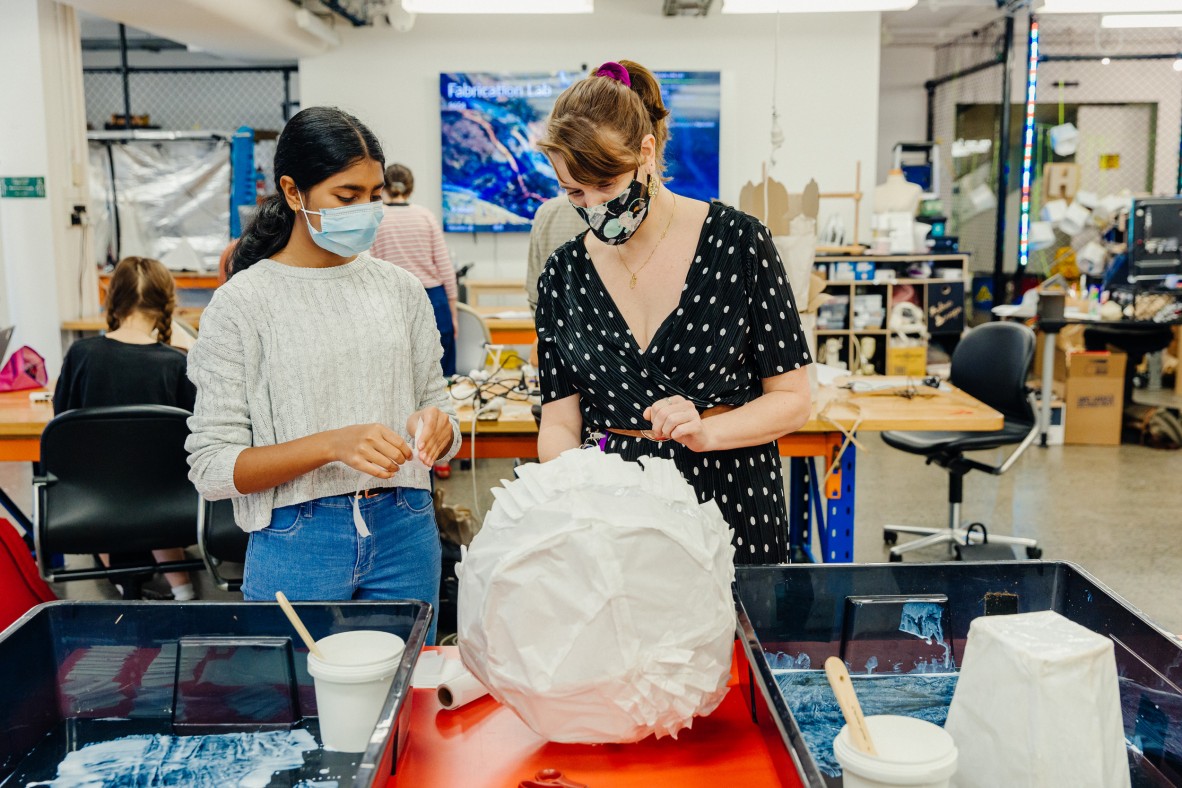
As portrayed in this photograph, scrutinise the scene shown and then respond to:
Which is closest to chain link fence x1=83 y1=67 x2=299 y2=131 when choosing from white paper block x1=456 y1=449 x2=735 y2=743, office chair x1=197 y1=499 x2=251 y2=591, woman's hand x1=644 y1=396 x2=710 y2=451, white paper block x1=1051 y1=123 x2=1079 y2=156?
white paper block x1=1051 y1=123 x2=1079 y2=156

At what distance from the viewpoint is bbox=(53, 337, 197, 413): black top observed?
3100 mm

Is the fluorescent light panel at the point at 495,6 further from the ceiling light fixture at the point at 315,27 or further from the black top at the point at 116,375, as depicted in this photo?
the black top at the point at 116,375

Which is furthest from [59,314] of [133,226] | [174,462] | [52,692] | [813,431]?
[52,692]

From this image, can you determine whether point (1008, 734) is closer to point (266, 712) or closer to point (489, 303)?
point (266, 712)

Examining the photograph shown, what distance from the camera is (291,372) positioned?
1.51 meters

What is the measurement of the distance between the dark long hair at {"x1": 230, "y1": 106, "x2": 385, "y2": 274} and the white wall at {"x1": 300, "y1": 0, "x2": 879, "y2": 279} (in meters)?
6.48

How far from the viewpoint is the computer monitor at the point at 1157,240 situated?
6.26 m

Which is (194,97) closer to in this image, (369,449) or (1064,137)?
(1064,137)

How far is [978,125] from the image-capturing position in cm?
1035

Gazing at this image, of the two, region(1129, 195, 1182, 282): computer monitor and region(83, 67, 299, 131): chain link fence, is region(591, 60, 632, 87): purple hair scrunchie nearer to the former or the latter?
region(1129, 195, 1182, 282): computer monitor

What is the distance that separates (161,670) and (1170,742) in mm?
1147

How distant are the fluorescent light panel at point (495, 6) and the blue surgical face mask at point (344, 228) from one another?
4.21 meters

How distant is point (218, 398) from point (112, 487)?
1498 millimetres

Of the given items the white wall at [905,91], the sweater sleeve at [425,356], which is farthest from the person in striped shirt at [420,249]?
the white wall at [905,91]
